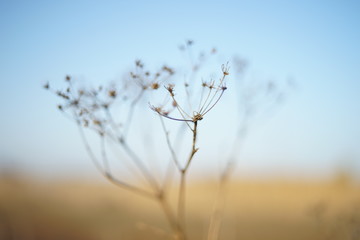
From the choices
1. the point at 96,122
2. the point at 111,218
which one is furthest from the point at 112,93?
the point at 111,218

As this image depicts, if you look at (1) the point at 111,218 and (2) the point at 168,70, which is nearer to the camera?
(2) the point at 168,70

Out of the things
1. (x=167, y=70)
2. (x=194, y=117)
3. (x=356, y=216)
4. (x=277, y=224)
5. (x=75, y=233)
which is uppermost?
(x=167, y=70)

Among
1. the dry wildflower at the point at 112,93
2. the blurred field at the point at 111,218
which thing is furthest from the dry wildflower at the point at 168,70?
the blurred field at the point at 111,218

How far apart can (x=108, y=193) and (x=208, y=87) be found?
14326 mm

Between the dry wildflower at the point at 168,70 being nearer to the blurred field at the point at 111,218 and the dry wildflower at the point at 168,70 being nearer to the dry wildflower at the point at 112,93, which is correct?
the dry wildflower at the point at 112,93

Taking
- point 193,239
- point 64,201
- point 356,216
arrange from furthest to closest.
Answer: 1. point 64,201
2. point 193,239
3. point 356,216

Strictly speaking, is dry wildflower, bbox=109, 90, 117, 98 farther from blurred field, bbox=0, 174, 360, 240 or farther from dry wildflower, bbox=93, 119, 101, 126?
blurred field, bbox=0, 174, 360, 240

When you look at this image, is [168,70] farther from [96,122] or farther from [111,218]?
[111,218]

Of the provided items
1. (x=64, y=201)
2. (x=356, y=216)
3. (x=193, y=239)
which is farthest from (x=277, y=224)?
(x=64, y=201)

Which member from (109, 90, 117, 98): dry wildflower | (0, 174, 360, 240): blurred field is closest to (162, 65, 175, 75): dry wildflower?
(109, 90, 117, 98): dry wildflower

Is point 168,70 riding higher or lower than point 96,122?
higher

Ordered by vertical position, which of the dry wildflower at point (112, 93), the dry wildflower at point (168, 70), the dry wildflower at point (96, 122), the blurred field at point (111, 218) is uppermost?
the dry wildflower at point (168, 70)

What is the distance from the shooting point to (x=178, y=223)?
8.98 feet

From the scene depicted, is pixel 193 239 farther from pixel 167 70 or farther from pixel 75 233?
A: pixel 167 70
